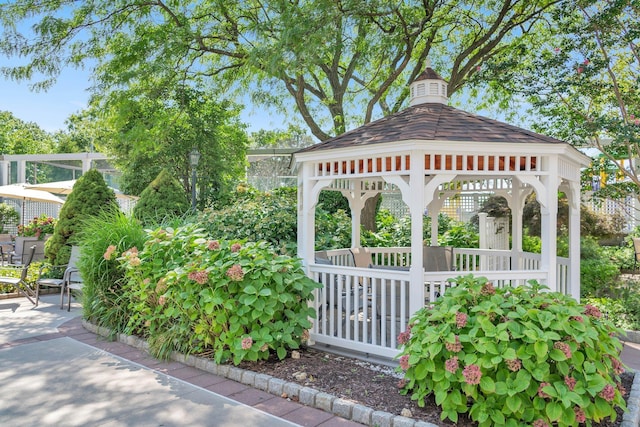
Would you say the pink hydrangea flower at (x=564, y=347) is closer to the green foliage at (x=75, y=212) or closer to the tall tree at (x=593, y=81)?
the tall tree at (x=593, y=81)

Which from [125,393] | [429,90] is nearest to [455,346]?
[125,393]

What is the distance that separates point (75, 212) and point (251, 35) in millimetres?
4826

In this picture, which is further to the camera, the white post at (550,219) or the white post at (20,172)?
the white post at (20,172)

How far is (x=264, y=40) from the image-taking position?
26.7 ft

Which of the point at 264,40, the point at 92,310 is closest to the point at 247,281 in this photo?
the point at 92,310

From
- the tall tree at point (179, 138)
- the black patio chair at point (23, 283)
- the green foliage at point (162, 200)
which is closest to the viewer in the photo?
the black patio chair at point (23, 283)

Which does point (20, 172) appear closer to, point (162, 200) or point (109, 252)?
point (162, 200)

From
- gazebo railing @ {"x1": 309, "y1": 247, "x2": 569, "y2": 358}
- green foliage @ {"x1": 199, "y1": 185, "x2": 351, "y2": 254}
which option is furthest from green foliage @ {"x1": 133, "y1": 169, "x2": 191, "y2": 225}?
gazebo railing @ {"x1": 309, "y1": 247, "x2": 569, "y2": 358}

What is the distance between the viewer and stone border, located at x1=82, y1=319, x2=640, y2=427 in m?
3.06

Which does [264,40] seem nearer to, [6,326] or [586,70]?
[586,70]

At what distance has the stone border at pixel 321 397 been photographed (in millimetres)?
3061

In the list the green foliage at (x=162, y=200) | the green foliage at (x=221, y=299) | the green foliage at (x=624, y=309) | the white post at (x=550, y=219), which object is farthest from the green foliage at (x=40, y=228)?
the green foliage at (x=624, y=309)

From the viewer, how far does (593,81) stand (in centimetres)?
768

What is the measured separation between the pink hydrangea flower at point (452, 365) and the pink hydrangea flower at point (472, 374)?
0.21 ft
